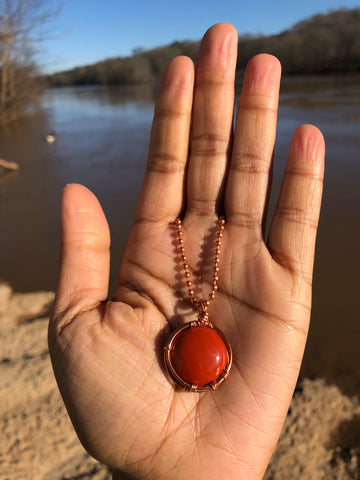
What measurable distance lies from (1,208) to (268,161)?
4848 mm

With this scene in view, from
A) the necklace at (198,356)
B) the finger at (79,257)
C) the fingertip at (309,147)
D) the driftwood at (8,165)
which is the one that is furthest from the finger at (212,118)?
the driftwood at (8,165)

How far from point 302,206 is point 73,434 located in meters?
1.98

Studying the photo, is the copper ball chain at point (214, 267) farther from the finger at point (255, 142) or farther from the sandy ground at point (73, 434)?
the sandy ground at point (73, 434)

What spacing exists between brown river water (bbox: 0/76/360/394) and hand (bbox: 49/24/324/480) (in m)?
1.21

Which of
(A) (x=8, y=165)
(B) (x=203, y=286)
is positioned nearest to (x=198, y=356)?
(B) (x=203, y=286)

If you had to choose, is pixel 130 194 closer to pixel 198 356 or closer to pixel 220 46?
pixel 220 46

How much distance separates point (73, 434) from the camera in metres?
2.15

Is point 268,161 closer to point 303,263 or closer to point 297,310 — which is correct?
point 303,263

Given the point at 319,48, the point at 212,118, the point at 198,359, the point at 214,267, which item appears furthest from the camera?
the point at 319,48

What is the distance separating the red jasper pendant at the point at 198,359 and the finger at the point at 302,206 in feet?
1.72

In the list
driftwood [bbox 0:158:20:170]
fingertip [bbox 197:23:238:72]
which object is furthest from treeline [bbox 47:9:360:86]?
fingertip [bbox 197:23:238:72]

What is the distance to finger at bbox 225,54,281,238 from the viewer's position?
1.80 m

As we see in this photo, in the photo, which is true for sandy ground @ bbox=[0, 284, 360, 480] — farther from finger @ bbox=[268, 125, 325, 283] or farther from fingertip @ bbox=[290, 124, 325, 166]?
fingertip @ bbox=[290, 124, 325, 166]

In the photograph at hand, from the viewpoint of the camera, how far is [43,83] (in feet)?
51.6
